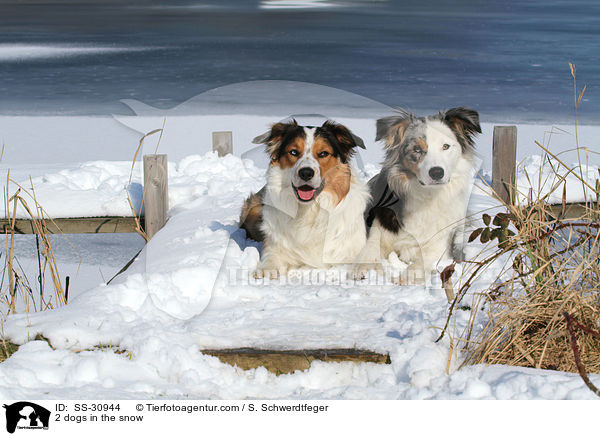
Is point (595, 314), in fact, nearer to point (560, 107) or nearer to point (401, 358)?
point (401, 358)

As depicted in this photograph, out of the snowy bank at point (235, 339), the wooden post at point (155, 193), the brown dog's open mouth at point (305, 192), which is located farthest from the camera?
the wooden post at point (155, 193)

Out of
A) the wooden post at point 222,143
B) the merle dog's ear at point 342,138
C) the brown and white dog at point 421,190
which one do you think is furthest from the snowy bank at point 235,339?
the wooden post at point 222,143

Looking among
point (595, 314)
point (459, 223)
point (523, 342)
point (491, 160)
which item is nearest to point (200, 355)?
point (523, 342)

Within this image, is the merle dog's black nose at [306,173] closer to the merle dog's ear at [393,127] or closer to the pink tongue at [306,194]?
the pink tongue at [306,194]

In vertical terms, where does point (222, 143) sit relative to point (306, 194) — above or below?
above

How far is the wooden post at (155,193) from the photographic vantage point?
4715 millimetres

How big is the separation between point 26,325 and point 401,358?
176cm

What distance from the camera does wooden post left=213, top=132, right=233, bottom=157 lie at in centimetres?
639

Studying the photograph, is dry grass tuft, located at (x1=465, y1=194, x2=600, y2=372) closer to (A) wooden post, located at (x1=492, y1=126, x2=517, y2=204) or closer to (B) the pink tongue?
(B) the pink tongue

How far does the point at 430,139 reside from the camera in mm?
3457

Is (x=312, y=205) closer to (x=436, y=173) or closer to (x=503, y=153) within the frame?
(x=436, y=173)
